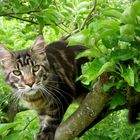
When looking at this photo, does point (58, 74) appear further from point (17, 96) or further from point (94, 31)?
point (94, 31)

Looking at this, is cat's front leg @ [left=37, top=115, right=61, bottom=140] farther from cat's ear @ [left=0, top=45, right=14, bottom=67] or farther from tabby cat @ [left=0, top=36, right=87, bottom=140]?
cat's ear @ [left=0, top=45, right=14, bottom=67]

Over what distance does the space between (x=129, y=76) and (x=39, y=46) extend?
188 cm

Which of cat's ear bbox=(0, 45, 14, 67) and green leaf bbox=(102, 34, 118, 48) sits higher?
green leaf bbox=(102, 34, 118, 48)

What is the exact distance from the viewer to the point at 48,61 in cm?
337

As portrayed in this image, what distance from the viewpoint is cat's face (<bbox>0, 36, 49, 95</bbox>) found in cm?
315

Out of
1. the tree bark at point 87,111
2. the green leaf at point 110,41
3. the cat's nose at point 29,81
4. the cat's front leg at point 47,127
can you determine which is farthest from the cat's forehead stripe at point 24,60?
the green leaf at point 110,41

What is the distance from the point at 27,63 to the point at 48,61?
0.20 meters

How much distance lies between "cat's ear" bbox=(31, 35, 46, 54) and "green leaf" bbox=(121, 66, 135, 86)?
1.77m

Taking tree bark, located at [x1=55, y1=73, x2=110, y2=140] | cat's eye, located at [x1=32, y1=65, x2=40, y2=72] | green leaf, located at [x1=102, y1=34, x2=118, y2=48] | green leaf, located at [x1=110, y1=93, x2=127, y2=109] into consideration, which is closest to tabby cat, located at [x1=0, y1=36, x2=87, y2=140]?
cat's eye, located at [x1=32, y1=65, x2=40, y2=72]

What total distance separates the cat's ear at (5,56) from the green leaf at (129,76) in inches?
72.2

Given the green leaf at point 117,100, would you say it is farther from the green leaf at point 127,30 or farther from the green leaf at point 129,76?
the green leaf at point 127,30

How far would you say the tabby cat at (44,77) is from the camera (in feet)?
10.3

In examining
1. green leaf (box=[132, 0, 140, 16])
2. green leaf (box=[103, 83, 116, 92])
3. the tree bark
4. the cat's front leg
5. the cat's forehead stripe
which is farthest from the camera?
A: the cat's forehead stripe

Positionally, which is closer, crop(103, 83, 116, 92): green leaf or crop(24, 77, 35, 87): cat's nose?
Answer: crop(103, 83, 116, 92): green leaf
